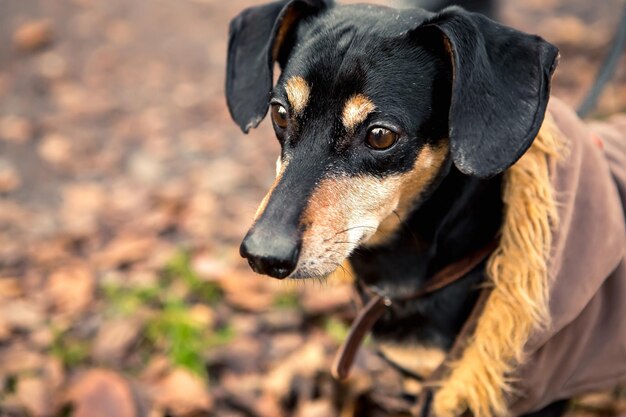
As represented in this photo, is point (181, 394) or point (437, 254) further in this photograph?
point (181, 394)

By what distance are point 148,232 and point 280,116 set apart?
2028 mm

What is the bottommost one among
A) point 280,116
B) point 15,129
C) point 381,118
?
point 15,129

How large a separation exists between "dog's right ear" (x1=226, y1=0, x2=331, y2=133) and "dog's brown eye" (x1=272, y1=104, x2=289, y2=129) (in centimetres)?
16

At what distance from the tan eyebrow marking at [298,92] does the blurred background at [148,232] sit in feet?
3.94

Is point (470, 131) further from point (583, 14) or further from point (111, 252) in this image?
point (583, 14)

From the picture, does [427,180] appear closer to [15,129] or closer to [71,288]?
[71,288]

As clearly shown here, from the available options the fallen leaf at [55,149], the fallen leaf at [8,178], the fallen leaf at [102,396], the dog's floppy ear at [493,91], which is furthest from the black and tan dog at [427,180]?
the fallen leaf at [55,149]

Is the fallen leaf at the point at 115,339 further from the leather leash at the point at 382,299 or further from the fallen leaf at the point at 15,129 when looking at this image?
the fallen leaf at the point at 15,129

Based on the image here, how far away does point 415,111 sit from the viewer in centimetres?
187

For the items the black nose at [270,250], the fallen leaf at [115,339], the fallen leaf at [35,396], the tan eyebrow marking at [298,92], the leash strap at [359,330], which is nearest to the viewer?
the black nose at [270,250]

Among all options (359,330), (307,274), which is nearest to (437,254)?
(359,330)

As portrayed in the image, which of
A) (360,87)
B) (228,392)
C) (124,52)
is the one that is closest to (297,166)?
(360,87)

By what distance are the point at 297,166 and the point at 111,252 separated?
206cm

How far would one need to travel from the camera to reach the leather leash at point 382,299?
212 centimetres
